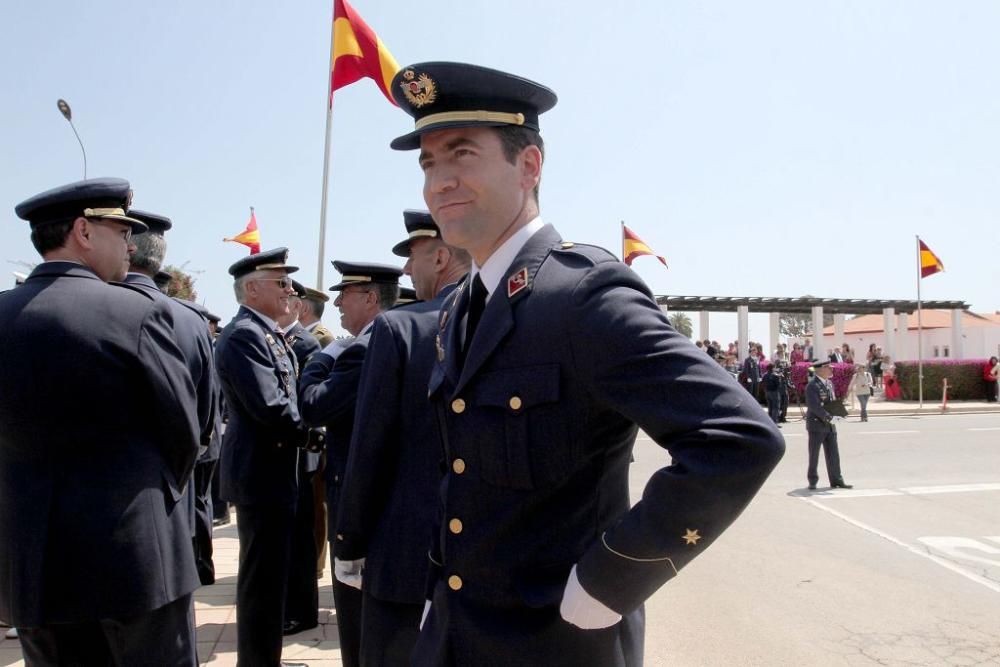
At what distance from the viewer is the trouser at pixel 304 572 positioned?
494cm

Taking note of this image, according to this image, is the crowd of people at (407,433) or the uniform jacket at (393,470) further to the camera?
the uniform jacket at (393,470)

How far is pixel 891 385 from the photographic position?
98.0ft

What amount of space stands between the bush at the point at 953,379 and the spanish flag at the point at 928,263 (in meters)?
4.71

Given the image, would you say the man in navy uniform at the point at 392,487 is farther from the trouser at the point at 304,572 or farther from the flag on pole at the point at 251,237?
the flag on pole at the point at 251,237

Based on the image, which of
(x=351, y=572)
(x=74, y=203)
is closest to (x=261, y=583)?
(x=351, y=572)

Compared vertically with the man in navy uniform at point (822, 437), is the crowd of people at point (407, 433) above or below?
above

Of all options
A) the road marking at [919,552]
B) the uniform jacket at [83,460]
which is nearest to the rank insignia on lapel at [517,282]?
the uniform jacket at [83,460]

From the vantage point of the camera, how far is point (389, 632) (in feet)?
8.86

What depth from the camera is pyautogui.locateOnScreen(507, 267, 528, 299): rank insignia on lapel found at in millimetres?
1714

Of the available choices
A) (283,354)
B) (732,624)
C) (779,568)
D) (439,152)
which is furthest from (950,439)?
(439,152)

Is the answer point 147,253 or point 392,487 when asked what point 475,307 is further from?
point 147,253

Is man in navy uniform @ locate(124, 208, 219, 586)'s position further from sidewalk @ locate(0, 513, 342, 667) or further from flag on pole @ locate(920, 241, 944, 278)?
flag on pole @ locate(920, 241, 944, 278)

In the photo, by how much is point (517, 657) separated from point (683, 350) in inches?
27.0

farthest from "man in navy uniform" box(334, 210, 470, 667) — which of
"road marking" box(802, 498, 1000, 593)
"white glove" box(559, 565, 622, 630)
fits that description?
"road marking" box(802, 498, 1000, 593)
